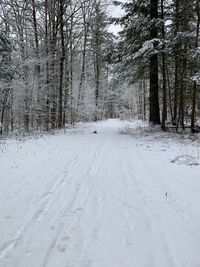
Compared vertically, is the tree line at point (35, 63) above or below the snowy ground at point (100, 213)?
above

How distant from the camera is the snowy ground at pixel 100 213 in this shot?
306cm

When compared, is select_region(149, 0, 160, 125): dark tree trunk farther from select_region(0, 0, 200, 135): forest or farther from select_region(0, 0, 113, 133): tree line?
select_region(0, 0, 113, 133): tree line

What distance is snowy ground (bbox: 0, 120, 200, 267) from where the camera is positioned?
10.1ft

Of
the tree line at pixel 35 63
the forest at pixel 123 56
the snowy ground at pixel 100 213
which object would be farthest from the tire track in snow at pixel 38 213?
the tree line at pixel 35 63

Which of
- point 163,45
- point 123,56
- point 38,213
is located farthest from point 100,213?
point 123,56

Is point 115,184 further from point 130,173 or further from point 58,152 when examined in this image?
point 58,152

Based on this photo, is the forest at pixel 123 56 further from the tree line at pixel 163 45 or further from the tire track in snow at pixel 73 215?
the tire track in snow at pixel 73 215

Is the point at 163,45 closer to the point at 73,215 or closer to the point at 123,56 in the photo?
the point at 123,56

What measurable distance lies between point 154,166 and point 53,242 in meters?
4.64

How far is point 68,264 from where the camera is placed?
2889 mm

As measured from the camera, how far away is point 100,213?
4.26 m

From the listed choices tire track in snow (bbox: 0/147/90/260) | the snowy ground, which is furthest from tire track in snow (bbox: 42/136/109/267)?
tire track in snow (bbox: 0/147/90/260)

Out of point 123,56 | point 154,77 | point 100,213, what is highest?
point 123,56

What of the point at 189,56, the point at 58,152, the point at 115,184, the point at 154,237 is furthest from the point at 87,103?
the point at 154,237
